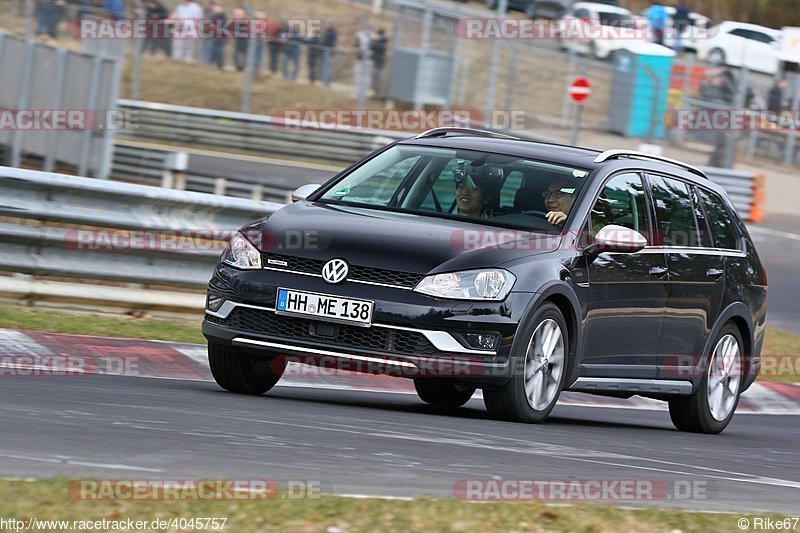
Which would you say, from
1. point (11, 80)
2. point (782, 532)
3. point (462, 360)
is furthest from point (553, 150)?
point (11, 80)

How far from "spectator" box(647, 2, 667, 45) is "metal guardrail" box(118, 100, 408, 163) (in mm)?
7530

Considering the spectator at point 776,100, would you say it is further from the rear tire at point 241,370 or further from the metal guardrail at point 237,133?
the rear tire at point 241,370

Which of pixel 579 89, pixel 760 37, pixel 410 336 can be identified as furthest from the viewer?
pixel 760 37

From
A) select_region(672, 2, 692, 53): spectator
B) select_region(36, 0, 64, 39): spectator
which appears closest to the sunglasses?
select_region(36, 0, 64, 39): spectator

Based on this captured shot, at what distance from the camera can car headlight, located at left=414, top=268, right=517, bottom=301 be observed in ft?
25.4

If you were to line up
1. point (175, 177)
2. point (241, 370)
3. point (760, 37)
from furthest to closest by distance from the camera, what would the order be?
1. point (760, 37)
2. point (175, 177)
3. point (241, 370)

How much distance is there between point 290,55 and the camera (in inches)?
1232

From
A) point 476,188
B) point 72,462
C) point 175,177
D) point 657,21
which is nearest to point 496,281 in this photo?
point 476,188

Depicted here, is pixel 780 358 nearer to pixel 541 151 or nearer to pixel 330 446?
pixel 541 151

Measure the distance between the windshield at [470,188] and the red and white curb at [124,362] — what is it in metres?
1.62

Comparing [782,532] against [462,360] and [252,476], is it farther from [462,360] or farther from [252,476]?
[462,360]

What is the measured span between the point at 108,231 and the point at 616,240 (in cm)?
496

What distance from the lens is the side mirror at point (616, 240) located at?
8617 millimetres

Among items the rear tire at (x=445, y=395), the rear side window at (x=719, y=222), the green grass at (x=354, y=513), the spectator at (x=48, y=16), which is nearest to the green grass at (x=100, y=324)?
the rear tire at (x=445, y=395)
